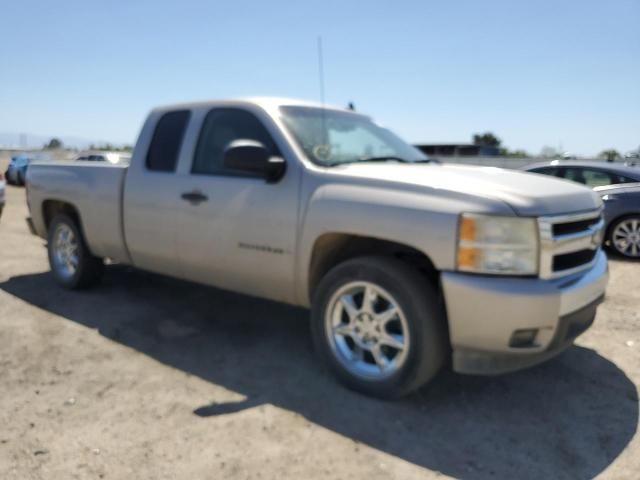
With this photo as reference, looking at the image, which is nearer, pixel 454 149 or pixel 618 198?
pixel 618 198

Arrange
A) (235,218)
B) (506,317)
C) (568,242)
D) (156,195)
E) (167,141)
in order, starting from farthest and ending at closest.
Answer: (167,141), (156,195), (235,218), (568,242), (506,317)

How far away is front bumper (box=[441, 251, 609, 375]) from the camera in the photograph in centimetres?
291

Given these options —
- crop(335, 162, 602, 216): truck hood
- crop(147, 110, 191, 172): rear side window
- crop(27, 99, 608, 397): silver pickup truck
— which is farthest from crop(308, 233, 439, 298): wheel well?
crop(147, 110, 191, 172): rear side window

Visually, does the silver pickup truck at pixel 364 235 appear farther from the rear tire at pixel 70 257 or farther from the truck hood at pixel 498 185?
the rear tire at pixel 70 257

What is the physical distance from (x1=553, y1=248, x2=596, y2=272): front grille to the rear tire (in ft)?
13.9

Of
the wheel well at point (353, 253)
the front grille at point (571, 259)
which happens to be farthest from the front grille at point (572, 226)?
the wheel well at point (353, 253)

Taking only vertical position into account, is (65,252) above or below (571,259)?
below

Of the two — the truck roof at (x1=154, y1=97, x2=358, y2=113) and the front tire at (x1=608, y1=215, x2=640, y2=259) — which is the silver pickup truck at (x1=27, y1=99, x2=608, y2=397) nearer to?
the truck roof at (x1=154, y1=97, x2=358, y2=113)

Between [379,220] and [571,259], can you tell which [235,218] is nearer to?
[379,220]

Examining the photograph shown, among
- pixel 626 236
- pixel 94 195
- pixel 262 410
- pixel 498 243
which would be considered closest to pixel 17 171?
pixel 94 195

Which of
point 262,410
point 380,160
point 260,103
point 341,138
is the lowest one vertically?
point 262,410

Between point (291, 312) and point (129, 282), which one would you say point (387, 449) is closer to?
point (291, 312)

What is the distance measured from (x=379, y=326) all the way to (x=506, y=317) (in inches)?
29.8

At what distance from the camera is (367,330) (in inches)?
134
